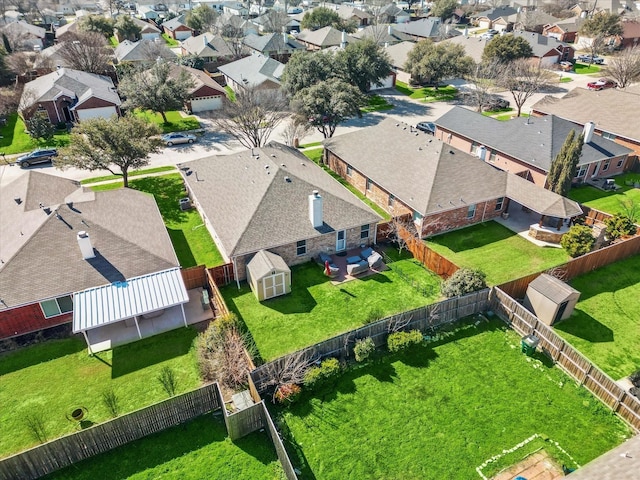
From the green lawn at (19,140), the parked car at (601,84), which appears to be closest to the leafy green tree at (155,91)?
the green lawn at (19,140)

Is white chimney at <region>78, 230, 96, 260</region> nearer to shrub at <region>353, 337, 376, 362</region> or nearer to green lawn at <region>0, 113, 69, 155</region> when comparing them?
shrub at <region>353, 337, 376, 362</region>

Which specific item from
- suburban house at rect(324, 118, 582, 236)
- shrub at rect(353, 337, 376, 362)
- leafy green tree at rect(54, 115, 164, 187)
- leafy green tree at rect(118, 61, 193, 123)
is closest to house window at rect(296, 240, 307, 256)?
suburban house at rect(324, 118, 582, 236)

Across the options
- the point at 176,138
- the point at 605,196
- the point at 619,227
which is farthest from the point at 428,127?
the point at 176,138

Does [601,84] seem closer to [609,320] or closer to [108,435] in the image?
[609,320]

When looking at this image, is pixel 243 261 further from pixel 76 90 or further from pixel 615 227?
pixel 76 90

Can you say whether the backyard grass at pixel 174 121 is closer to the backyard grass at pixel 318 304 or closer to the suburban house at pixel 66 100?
the suburban house at pixel 66 100
